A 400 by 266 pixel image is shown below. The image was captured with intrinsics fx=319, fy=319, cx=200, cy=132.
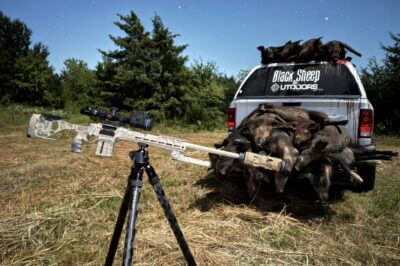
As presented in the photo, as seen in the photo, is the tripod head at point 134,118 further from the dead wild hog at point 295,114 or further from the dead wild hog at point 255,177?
the dead wild hog at point 295,114

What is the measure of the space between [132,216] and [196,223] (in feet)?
6.05

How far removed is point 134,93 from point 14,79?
17270mm

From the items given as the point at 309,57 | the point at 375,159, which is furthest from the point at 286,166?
the point at 309,57

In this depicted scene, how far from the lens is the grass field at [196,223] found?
118 inches

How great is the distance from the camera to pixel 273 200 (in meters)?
4.61

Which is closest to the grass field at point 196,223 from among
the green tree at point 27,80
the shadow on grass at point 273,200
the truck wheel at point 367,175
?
the shadow on grass at point 273,200

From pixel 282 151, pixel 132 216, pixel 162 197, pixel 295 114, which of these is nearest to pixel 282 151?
pixel 282 151

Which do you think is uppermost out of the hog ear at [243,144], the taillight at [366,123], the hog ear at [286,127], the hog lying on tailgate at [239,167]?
the taillight at [366,123]

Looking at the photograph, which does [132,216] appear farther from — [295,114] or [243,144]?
[295,114]

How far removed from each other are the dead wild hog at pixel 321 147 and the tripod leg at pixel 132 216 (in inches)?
74.1

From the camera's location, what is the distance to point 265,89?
4.93m

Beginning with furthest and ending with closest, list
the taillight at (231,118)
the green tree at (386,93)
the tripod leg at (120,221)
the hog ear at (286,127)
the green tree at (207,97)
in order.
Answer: the green tree at (207,97)
the green tree at (386,93)
the taillight at (231,118)
the hog ear at (286,127)
the tripod leg at (120,221)

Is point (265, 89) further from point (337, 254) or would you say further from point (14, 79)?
point (14, 79)

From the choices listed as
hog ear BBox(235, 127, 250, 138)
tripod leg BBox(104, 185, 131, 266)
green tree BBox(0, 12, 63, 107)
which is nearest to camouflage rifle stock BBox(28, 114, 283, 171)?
tripod leg BBox(104, 185, 131, 266)
